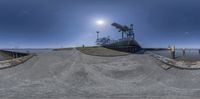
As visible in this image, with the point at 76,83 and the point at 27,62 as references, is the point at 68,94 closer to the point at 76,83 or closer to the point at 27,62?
the point at 76,83

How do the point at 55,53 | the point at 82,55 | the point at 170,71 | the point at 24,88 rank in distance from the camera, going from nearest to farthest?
the point at 24,88 → the point at 170,71 → the point at 82,55 → the point at 55,53

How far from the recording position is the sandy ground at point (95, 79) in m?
3.65

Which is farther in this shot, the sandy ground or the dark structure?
the dark structure

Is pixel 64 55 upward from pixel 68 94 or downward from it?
upward

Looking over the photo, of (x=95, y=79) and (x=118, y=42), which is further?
(x=118, y=42)

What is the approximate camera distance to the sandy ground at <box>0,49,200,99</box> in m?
3.65

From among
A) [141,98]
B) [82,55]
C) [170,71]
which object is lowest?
[141,98]

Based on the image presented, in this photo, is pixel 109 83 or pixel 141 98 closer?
pixel 141 98

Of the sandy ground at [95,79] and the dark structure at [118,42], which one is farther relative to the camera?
the dark structure at [118,42]

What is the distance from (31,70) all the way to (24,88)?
81 cm

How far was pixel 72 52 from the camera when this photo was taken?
5.57 metres

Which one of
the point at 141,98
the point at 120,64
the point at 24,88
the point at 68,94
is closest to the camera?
the point at 141,98

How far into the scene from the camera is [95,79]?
4.25m

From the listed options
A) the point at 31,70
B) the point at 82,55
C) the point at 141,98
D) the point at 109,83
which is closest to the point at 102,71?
the point at 109,83
